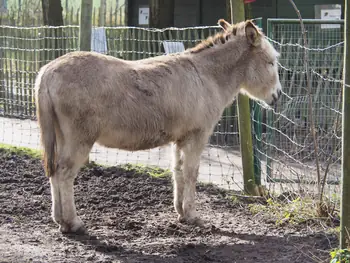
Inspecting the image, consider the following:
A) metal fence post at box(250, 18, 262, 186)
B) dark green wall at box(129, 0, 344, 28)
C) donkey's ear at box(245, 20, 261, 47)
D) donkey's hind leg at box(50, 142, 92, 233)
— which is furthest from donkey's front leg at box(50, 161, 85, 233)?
dark green wall at box(129, 0, 344, 28)

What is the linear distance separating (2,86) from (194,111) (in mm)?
7932

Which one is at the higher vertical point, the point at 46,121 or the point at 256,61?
the point at 256,61

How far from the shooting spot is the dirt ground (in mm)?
5746

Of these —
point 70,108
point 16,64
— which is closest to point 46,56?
point 16,64

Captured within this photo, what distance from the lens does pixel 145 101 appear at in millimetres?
6418

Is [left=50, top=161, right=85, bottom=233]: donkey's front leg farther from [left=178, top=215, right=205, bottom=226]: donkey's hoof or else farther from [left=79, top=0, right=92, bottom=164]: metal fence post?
[left=79, top=0, right=92, bottom=164]: metal fence post

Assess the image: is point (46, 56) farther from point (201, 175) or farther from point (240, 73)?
point (240, 73)

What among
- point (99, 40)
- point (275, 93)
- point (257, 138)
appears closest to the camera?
point (275, 93)

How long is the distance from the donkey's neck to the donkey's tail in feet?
5.58

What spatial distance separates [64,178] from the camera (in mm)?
6316

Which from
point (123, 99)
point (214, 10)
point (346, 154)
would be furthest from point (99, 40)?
point (346, 154)

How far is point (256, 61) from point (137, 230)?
2.30 metres

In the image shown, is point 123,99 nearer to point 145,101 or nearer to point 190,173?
point 145,101

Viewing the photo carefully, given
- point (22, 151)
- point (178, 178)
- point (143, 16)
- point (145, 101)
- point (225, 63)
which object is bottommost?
point (22, 151)
